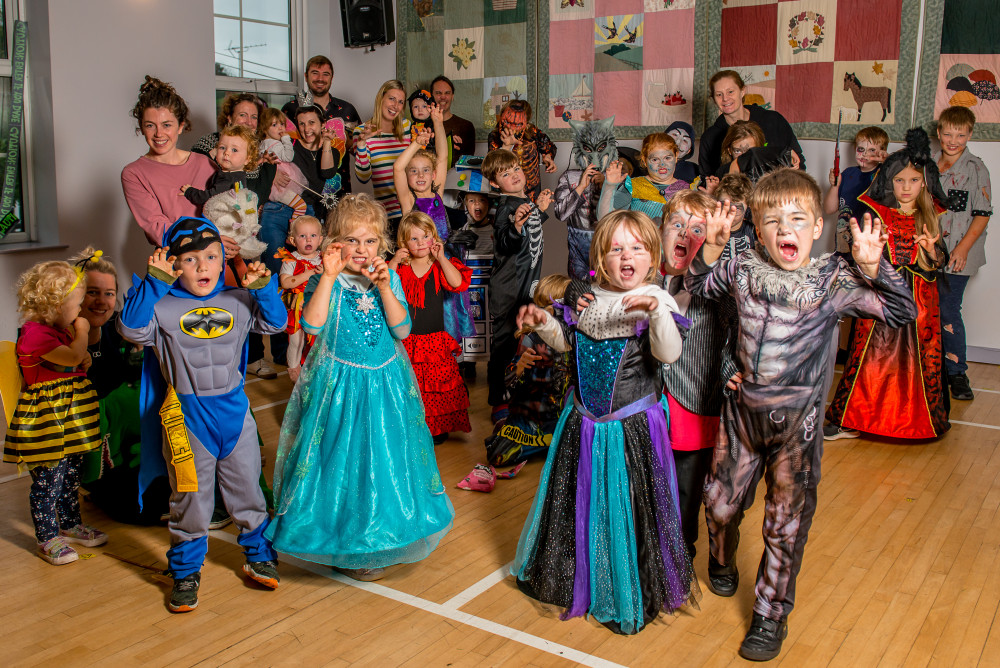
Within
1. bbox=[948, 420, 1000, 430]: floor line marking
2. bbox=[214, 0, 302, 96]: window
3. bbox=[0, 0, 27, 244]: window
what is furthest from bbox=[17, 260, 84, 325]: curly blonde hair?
bbox=[214, 0, 302, 96]: window

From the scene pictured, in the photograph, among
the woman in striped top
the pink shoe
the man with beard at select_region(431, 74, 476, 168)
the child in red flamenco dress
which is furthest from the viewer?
the man with beard at select_region(431, 74, 476, 168)

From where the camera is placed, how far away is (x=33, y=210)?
6.08 meters

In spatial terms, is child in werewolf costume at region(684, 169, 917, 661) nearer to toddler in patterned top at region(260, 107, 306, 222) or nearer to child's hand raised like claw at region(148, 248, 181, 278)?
child's hand raised like claw at region(148, 248, 181, 278)

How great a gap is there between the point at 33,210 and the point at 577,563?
4887 mm

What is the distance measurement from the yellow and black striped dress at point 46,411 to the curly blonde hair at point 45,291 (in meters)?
0.05

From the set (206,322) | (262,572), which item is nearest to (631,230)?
(206,322)

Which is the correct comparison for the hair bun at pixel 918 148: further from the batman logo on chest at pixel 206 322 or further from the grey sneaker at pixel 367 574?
the batman logo on chest at pixel 206 322

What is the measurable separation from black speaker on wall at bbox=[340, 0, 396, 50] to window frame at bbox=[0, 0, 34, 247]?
296 cm

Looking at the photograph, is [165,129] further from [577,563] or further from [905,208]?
[905,208]

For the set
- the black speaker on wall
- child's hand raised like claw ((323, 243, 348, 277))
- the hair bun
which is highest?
the black speaker on wall

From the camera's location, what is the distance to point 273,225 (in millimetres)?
5453

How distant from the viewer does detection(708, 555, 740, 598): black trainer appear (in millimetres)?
3094

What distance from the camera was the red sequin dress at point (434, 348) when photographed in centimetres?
450

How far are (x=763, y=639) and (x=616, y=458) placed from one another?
68 cm
